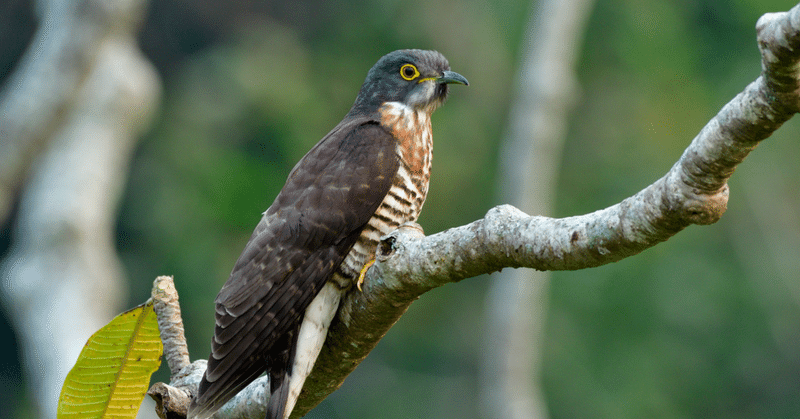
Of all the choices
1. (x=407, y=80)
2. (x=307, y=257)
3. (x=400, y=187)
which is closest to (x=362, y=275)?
(x=307, y=257)

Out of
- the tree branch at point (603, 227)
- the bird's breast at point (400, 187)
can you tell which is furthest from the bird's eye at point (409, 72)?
the tree branch at point (603, 227)

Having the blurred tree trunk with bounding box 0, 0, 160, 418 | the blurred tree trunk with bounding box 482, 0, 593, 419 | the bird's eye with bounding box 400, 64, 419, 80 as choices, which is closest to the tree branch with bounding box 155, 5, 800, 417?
the bird's eye with bounding box 400, 64, 419, 80

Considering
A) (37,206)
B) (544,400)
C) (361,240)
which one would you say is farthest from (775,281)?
(361,240)

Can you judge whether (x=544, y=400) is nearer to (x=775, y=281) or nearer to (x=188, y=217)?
(x=775, y=281)

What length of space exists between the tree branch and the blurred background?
9.34 metres

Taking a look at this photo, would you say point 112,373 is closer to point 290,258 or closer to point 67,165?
point 290,258

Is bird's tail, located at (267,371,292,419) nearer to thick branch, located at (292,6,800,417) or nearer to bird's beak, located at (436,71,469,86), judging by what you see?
thick branch, located at (292,6,800,417)

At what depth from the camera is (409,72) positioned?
137 inches

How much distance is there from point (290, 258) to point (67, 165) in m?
5.89

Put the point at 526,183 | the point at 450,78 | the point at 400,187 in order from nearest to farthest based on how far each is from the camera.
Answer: the point at 400,187 → the point at 450,78 → the point at 526,183

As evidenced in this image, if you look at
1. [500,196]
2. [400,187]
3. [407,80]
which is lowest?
[400,187]

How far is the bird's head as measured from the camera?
3.42 meters

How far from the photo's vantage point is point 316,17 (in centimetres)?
1631

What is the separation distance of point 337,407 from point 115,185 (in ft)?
17.0
